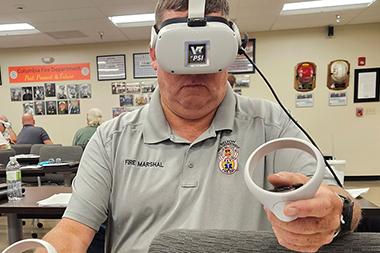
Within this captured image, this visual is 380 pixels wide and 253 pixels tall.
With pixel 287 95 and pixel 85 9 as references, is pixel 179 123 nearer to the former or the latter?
pixel 85 9

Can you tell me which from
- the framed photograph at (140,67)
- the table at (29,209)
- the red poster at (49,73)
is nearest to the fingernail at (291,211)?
the table at (29,209)

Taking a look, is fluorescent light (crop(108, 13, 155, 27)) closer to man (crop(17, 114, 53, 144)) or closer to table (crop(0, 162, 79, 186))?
man (crop(17, 114, 53, 144))

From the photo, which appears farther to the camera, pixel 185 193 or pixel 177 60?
pixel 185 193

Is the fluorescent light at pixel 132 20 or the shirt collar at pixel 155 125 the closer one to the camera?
the shirt collar at pixel 155 125

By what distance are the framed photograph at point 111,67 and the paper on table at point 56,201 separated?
430 centimetres

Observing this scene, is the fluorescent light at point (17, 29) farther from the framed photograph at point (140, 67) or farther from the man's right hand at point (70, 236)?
the man's right hand at point (70, 236)

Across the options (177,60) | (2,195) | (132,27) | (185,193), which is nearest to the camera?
(177,60)

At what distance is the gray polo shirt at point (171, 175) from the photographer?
2.83 feet

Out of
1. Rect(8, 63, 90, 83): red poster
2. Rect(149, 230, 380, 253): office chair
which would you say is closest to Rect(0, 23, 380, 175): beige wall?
Rect(8, 63, 90, 83): red poster

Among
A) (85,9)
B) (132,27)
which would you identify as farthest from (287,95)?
(85,9)

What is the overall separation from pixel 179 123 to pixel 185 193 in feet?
0.72

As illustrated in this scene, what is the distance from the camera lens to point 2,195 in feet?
5.82

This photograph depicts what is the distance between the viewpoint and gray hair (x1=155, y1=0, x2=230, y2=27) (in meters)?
0.81

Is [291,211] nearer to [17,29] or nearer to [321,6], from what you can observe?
[321,6]
